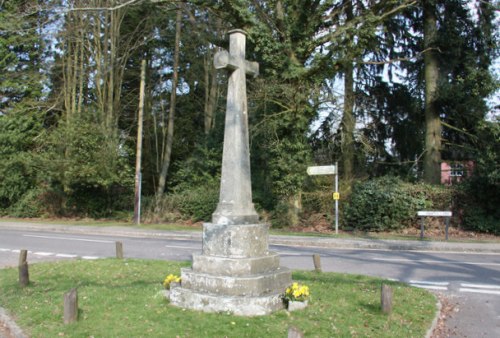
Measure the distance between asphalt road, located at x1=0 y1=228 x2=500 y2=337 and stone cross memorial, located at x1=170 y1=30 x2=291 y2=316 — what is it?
2693mm

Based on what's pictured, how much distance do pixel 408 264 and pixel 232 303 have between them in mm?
7300

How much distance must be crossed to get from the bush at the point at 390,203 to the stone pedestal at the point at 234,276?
15.5m

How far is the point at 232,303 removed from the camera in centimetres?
609

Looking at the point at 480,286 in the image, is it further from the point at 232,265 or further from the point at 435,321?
the point at 232,265

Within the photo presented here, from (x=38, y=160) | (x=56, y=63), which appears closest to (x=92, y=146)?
(x=38, y=160)

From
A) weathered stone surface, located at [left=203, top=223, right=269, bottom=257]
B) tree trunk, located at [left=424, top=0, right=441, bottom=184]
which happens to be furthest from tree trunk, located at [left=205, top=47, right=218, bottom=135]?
weathered stone surface, located at [left=203, top=223, right=269, bottom=257]

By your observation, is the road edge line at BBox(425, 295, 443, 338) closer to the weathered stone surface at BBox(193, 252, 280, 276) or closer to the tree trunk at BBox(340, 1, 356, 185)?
the weathered stone surface at BBox(193, 252, 280, 276)

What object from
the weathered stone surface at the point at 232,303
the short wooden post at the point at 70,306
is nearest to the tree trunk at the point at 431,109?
the weathered stone surface at the point at 232,303

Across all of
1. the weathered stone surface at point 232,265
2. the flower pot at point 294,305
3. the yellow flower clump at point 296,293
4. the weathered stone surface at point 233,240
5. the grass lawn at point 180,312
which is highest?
the weathered stone surface at point 233,240

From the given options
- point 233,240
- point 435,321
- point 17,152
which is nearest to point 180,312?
point 233,240

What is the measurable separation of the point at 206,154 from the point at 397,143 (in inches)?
456

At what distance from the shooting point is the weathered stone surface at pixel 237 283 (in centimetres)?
619

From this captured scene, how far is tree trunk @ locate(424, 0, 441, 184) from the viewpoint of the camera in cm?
2269

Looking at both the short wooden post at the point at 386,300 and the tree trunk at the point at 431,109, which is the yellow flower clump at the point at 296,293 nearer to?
the short wooden post at the point at 386,300
